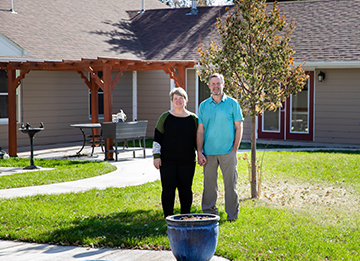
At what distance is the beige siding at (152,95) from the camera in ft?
57.6

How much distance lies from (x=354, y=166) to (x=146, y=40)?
10663 millimetres

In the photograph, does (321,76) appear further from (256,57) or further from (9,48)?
(9,48)

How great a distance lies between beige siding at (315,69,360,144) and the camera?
50.2 ft

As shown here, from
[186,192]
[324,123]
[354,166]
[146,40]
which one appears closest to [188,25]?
[146,40]

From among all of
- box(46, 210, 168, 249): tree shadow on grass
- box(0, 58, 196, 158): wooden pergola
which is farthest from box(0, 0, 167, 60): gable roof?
box(46, 210, 168, 249): tree shadow on grass

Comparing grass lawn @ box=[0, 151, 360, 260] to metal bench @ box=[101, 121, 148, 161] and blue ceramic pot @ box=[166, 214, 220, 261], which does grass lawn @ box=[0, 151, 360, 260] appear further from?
metal bench @ box=[101, 121, 148, 161]

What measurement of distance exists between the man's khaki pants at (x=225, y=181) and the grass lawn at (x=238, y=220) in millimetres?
208

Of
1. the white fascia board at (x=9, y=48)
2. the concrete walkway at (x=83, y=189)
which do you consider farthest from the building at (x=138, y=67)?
the concrete walkway at (x=83, y=189)

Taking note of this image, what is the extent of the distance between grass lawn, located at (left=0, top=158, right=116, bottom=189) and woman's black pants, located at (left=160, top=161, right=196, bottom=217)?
140 inches

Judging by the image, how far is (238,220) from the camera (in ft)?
20.4

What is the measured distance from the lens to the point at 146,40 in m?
18.9

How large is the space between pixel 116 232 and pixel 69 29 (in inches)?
483

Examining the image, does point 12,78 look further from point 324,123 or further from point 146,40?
point 324,123

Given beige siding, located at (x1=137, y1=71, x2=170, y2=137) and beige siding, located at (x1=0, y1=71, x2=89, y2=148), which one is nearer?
beige siding, located at (x1=0, y1=71, x2=89, y2=148)
